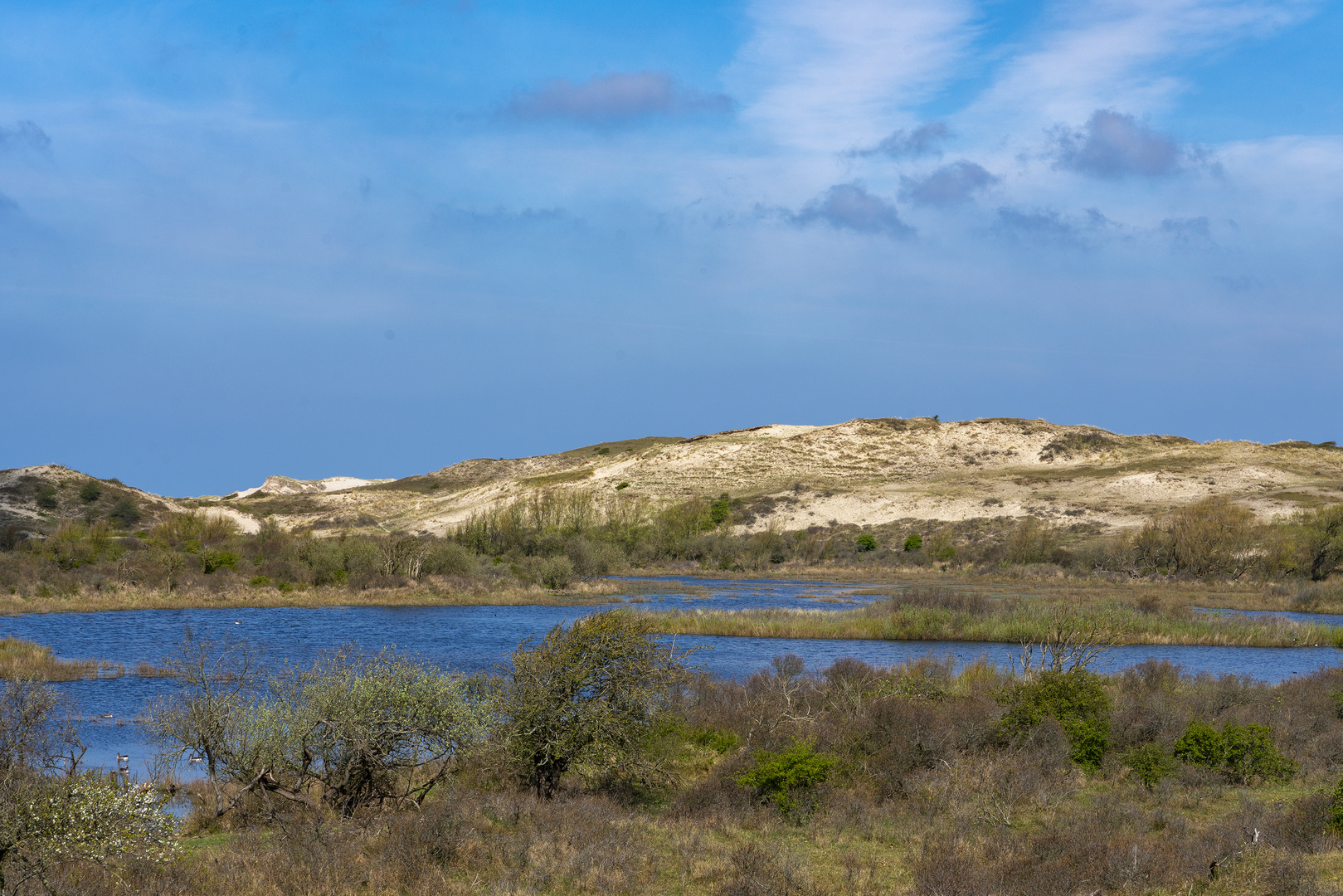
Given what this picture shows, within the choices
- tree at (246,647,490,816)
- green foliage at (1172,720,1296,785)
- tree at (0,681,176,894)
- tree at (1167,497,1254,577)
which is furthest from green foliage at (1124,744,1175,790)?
tree at (1167,497,1254,577)

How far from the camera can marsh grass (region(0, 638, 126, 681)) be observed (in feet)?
86.1

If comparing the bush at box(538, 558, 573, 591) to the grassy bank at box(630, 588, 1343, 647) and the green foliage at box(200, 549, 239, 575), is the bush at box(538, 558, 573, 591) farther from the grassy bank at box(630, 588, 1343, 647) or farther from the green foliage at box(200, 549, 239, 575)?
the grassy bank at box(630, 588, 1343, 647)

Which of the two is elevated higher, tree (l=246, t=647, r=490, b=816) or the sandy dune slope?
the sandy dune slope

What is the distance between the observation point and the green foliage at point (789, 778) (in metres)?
14.6

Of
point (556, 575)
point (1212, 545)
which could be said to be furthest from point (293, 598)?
point (1212, 545)

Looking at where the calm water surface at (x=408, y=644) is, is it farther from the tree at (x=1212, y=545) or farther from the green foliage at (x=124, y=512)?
the green foliage at (x=124, y=512)

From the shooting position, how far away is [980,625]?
38.9 metres

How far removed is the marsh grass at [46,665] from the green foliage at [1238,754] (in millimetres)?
24475

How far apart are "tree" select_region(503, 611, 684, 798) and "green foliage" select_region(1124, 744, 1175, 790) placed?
7394 mm

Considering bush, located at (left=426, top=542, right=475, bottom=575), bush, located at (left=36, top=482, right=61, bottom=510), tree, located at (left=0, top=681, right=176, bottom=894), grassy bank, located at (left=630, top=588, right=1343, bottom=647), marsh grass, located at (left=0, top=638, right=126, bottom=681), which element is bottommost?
grassy bank, located at (left=630, top=588, right=1343, bottom=647)

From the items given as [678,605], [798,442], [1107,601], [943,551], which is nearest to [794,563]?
[943,551]

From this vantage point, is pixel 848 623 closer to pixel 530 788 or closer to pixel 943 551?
pixel 530 788

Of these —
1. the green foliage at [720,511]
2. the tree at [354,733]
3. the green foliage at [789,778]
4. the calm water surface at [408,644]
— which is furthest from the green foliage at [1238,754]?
the green foliage at [720,511]

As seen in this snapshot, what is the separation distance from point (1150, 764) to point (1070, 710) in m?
1.69
